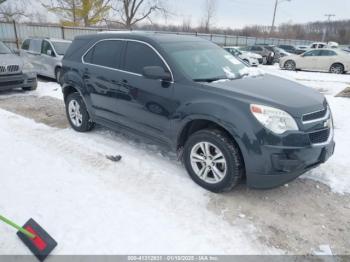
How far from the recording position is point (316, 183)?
12.0 feet

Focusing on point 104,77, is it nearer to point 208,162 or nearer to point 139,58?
point 139,58

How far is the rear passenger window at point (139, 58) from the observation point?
3.74 metres

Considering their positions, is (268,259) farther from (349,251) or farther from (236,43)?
(236,43)

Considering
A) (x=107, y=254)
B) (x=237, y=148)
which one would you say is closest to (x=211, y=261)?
(x=107, y=254)

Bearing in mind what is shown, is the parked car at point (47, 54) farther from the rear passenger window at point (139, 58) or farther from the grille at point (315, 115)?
the grille at point (315, 115)

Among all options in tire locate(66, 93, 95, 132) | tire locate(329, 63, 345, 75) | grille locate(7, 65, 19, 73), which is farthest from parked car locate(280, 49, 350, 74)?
tire locate(66, 93, 95, 132)

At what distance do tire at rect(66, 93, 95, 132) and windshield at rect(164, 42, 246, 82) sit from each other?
2.12m

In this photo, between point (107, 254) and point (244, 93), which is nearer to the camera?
point (107, 254)

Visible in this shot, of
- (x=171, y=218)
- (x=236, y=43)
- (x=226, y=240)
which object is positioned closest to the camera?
(x=226, y=240)

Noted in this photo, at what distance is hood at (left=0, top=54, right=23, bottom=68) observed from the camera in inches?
306

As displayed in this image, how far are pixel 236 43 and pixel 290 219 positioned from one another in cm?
3433

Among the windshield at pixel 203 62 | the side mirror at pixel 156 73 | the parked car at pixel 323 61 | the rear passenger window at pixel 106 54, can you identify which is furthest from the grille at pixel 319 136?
the parked car at pixel 323 61

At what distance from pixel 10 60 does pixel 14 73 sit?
387mm

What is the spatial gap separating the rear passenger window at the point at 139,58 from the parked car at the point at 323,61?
51.1 ft
